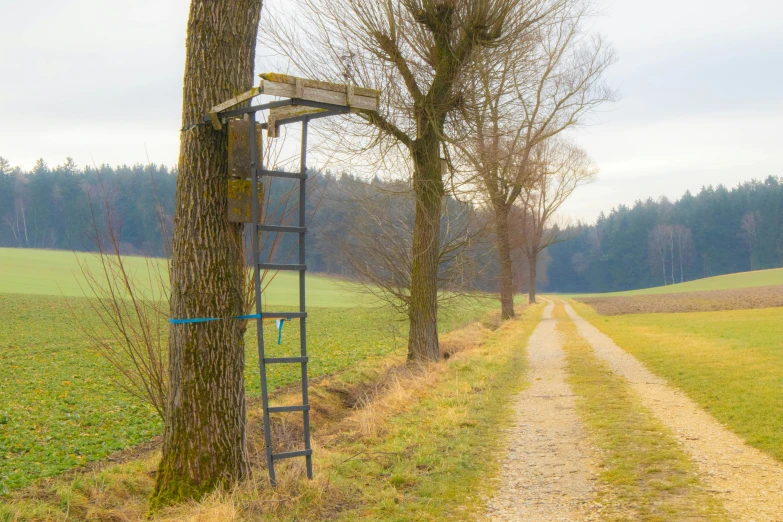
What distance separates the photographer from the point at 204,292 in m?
5.51

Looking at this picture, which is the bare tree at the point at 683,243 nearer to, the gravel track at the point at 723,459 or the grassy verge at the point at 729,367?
the grassy verge at the point at 729,367

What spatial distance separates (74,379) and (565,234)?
45.4m

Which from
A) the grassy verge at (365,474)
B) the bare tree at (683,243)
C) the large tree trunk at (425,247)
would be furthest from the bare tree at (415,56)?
the bare tree at (683,243)

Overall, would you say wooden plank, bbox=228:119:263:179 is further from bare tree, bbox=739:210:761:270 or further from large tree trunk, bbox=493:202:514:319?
bare tree, bbox=739:210:761:270

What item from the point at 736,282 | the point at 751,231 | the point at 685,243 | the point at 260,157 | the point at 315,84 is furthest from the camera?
the point at 685,243

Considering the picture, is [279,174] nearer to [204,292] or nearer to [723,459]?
[204,292]

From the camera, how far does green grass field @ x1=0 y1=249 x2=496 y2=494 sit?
910 cm

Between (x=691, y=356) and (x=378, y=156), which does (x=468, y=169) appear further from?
(x=691, y=356)

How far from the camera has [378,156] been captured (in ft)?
42.5

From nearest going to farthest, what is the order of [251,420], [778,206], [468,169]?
[251,420]
[468,169]
[778,206]

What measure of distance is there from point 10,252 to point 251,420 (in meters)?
68.1

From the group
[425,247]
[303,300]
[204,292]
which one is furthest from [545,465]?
[425,247]

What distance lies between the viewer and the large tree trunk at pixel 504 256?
20902 mm

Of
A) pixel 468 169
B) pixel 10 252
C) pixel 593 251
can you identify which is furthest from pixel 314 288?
pixel 593 251
